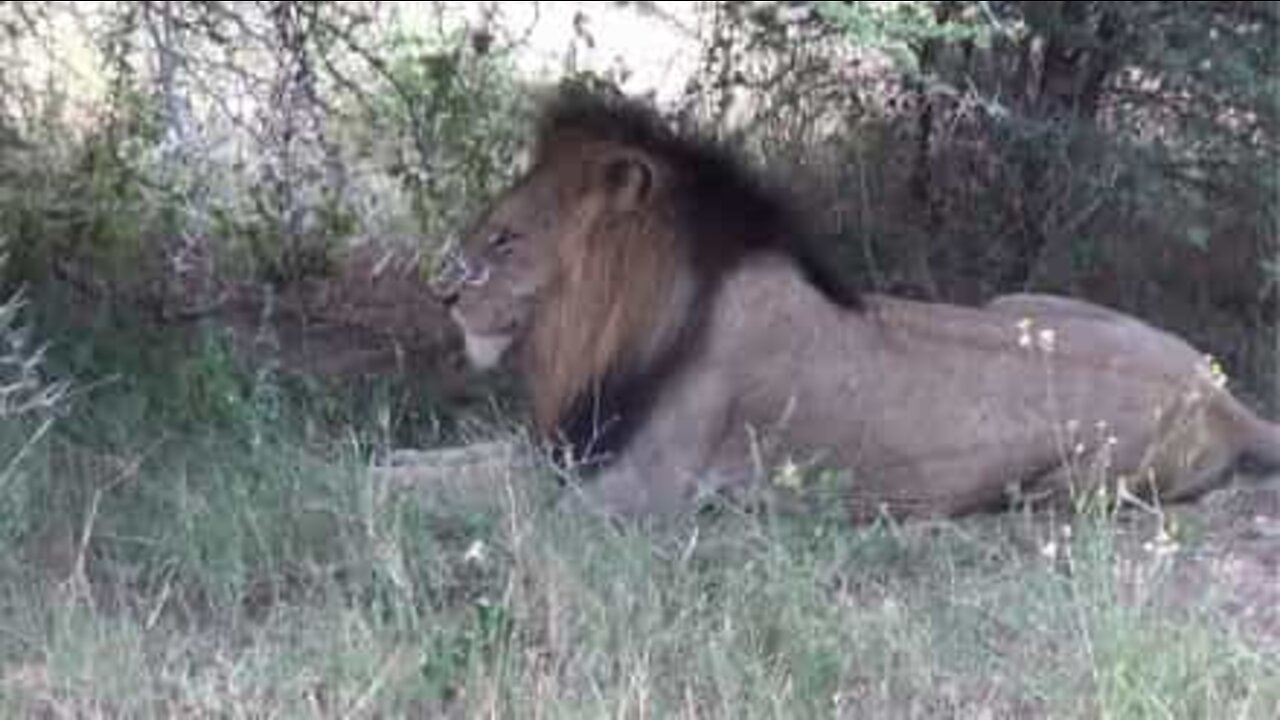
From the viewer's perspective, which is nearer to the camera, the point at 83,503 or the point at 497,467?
the point at 83,503

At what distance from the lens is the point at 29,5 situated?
8422mm

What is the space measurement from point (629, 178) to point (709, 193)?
0.66ft

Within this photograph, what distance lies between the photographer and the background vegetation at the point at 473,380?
15.1ft

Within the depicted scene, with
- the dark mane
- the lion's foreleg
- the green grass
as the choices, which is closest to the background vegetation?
the green grass

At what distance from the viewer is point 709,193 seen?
6.26 meters

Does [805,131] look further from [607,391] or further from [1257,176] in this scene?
[607,391]

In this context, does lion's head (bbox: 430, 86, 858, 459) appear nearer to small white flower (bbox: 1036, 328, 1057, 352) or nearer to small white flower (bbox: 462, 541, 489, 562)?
small white flower (bbox: 1036, 328, 1057, 352)

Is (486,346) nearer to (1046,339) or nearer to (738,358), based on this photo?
(738,358)

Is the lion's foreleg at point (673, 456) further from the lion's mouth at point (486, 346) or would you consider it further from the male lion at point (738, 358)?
the lion's mouth at point (486, 346)

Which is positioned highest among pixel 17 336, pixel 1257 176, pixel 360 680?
pixel 1257 176

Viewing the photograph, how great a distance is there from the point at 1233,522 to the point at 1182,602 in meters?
1.04

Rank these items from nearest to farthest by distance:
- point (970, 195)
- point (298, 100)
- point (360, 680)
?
point (360, 680) → point (298, 100) → point (970, 195)

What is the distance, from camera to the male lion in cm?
617

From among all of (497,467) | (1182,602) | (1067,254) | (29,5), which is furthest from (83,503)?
(1067,254)
